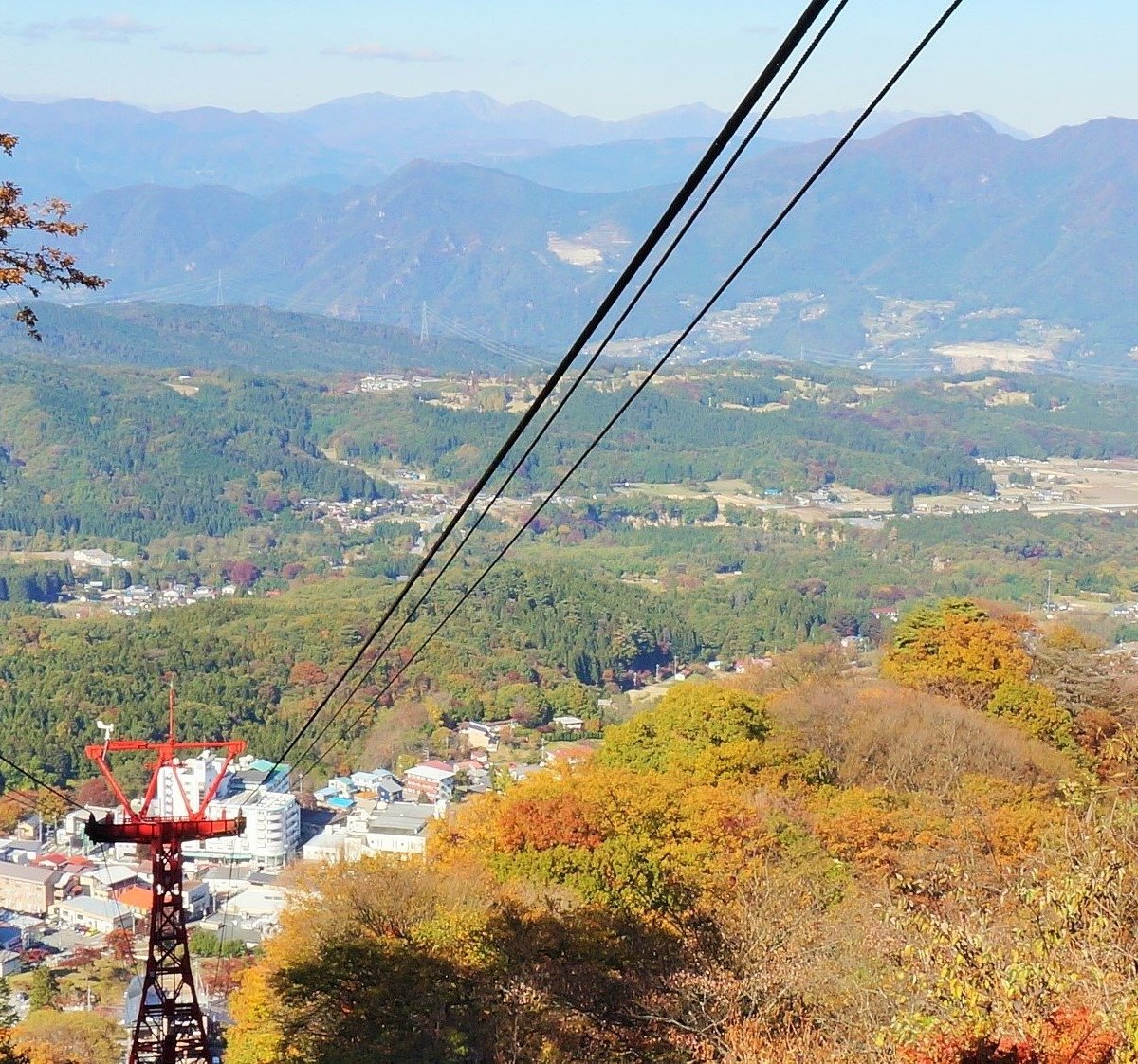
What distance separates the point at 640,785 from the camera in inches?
597

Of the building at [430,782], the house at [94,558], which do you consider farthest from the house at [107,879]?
the house at [94,558]

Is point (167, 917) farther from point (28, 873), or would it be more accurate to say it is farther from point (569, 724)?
point (569, 724)

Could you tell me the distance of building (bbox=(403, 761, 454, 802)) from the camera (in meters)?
33.7

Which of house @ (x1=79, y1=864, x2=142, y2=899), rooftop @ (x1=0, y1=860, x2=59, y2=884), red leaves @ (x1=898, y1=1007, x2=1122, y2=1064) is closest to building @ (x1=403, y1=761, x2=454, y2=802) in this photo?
house @ (x1=79, y1=864, x2=142, y2=899)

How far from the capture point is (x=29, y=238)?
17.4 ft

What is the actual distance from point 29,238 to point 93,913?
2365 cm

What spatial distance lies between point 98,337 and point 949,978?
12412 centimetres

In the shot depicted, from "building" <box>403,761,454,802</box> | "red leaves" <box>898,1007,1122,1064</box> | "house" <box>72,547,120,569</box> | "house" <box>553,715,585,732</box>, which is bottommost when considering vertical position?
"house" <box>72,547,120,569</box>

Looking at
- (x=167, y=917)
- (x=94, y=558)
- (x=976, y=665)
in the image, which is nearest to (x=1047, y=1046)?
(x=167, y=917)

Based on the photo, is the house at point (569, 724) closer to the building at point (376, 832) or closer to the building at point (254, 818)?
the building at point (376, 832)

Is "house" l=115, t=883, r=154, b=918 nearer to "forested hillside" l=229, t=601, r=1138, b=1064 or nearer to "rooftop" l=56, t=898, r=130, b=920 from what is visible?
Result: "rooftop" l=56, t=898, r=130, b=920

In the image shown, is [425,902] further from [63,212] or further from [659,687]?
[659,687]

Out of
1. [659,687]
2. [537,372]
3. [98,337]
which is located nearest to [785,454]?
[537,372]

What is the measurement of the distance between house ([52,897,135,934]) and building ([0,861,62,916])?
1.00 ft
